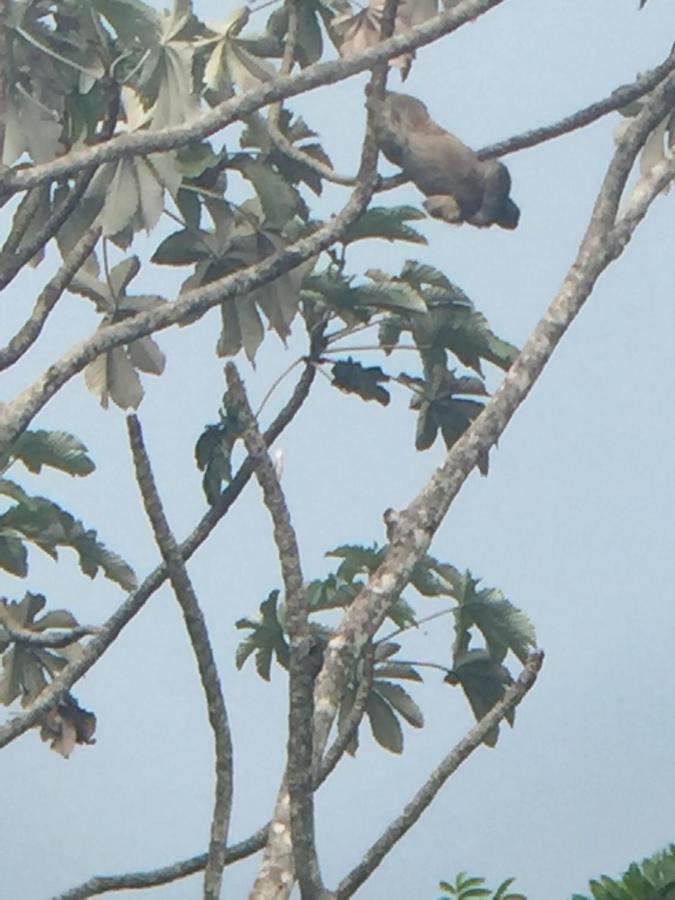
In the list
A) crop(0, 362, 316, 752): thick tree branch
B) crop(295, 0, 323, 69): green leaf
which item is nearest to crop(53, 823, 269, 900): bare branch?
crop(0, 362, 316, 752): thick tree branch

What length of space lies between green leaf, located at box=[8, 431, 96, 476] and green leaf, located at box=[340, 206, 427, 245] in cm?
118

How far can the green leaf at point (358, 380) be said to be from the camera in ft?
20.9

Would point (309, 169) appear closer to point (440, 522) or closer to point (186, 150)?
point (186, 150)

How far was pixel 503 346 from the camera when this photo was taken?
20.1 feet

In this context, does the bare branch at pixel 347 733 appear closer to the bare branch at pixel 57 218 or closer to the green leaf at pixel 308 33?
the bare branch at pixel 57 218

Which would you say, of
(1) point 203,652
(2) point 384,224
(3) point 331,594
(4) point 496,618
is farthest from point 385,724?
(1) point 203,652

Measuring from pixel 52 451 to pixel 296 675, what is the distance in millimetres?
2963

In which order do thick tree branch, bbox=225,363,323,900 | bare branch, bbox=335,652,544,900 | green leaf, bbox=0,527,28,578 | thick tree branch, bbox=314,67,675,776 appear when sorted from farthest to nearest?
1. green leaf, bbox=0,527,28,578
2. thick tree branch, bbox=314,67,675,776
3. bare branch, bbox=335,652,544,900
4. thick tree branch, bbox=225,363,323,900

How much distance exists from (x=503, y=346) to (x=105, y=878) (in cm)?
221

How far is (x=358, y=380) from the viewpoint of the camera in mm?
6379

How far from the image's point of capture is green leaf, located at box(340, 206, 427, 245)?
19.5ft

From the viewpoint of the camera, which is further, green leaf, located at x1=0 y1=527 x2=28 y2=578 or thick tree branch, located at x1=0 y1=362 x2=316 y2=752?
green leaf, located at x1=0 y1=527 x2=28 y2=578

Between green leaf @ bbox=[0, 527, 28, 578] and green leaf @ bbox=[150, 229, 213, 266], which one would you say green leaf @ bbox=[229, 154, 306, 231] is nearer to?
green leaf @ bbox=[150, 229, 213, 266]

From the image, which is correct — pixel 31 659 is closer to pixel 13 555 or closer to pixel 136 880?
pixel 13 555
